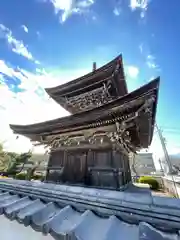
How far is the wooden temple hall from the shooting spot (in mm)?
3242

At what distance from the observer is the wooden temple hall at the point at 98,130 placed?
3242 millimetres

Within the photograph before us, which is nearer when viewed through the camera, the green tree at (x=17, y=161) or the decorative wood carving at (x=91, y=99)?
the decorative wood carving at (x=91, y=99)

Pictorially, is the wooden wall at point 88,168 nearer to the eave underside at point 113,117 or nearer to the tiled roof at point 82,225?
the eave underside at point 113,117

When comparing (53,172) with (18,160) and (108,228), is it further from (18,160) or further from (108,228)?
(18,160)

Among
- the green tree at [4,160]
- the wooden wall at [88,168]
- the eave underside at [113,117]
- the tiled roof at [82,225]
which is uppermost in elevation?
the green tree at [4,160]

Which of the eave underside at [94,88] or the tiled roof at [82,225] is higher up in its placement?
the eave underside at [94,88]

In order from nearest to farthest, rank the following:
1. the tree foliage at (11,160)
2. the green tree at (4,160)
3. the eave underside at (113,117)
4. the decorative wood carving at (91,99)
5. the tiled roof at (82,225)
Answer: the tiled roof at (82,225) < the eave underside at (113,117) < the decorative wood carving at (91,99) < the tree foliage at (11,160) < the green tree at (4,160)

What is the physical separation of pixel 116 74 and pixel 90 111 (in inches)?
103

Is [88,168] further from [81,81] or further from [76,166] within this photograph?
[81,81]

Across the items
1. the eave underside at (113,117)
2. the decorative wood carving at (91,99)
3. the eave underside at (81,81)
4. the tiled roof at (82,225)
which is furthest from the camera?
the decorative wood carving at (91,99)

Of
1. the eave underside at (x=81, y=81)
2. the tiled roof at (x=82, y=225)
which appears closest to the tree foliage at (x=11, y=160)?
the eave underside at (x=81, y=81)

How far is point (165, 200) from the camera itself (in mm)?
1824

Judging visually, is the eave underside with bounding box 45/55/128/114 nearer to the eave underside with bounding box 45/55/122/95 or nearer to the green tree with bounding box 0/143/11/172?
the eave underside with bounding box 45/55/122/95

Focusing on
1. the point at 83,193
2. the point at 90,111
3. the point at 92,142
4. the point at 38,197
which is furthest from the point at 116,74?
the point at 38,197
